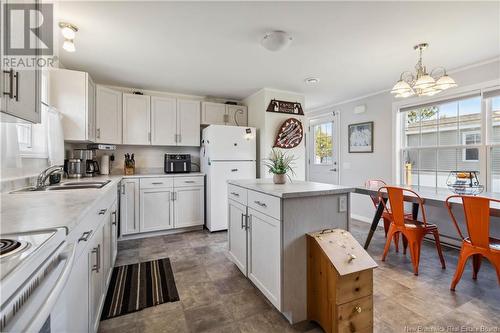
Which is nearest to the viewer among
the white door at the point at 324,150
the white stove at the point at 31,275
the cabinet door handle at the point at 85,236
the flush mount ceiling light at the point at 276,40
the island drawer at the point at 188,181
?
the white stove at the point at 31,275

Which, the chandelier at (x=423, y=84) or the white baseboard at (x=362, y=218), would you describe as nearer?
the chandelier at (x=423, y=84)

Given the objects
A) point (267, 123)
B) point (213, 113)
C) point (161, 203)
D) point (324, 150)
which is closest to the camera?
point (161, 203)

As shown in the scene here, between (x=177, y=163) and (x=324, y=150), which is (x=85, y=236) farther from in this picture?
(x=324, y=150)

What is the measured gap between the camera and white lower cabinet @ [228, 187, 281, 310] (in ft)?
5.66

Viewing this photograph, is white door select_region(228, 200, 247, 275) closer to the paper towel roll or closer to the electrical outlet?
the electrical outlet

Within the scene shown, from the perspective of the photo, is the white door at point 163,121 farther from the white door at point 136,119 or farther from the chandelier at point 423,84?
the chandelier at point 423,84

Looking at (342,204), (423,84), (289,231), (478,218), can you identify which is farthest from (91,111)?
(478,218)

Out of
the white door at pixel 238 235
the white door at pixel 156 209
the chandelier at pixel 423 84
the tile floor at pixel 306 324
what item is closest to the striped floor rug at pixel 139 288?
the tile floor at pixel 306 324

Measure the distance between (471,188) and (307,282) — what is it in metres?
2.25

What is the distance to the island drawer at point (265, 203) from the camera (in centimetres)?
169

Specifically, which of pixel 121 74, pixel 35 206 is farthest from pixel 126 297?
pixel 121 74

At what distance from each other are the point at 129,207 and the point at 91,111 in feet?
4.62

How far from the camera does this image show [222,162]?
3793 millimetres

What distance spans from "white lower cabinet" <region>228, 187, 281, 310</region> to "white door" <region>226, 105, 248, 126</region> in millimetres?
2192
